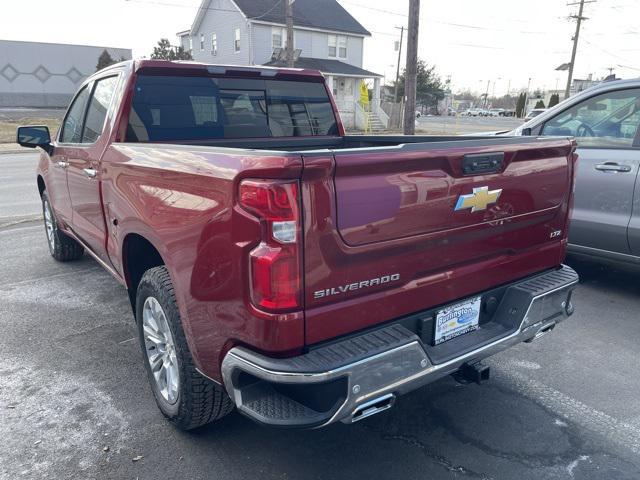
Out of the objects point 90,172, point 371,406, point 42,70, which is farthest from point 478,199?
point 42,70

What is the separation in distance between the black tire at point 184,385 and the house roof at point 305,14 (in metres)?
30.6

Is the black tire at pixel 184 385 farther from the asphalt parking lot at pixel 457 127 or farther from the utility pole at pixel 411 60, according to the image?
the asphalt parking lot at pixel 457 127

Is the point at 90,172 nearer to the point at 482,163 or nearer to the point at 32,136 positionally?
the point at 32,136

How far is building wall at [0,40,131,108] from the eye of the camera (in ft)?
158

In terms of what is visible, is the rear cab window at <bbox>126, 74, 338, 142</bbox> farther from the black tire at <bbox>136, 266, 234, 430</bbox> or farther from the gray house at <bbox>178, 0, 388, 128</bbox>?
the gray house at <bbox>178, 0, 388, 128</bbox>

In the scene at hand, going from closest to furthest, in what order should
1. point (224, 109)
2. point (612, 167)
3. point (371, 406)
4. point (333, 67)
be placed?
point (371, 406)
point (224, 109)
point (612, 167)
point (333, 67)

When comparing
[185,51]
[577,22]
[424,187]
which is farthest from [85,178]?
[577,22]

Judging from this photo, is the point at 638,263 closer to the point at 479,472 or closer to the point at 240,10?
the point at 479,472

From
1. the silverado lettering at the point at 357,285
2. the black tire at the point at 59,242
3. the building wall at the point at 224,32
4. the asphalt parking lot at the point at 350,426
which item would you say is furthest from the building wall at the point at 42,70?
the silverado lettering at the point at 357,285

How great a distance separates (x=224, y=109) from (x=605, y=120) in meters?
3.40

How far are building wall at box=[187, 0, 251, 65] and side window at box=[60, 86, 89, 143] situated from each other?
27145 millimetres

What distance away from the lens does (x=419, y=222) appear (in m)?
2.35

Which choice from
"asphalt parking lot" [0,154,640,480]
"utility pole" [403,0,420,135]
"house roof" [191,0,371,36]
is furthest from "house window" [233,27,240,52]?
"asphalt parking lot" [0,154,640,480]

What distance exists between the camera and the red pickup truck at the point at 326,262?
2.06m
